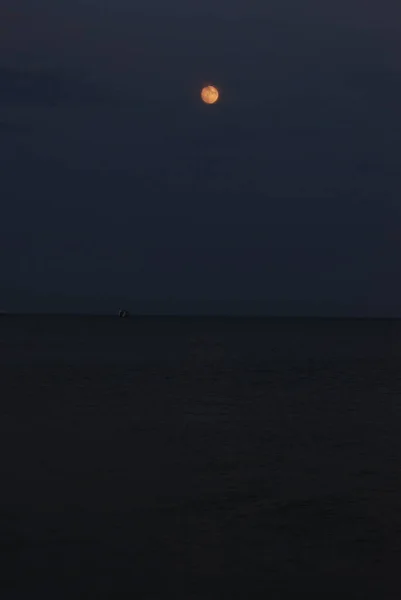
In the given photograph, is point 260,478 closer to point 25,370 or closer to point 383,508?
point 383,508

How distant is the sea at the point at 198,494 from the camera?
533 inches

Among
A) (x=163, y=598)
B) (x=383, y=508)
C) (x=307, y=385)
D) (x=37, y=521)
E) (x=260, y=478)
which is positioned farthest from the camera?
(x=307, y=385)

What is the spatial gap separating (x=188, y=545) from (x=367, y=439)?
15492mm

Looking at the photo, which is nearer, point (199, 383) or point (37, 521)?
point (37, 521)

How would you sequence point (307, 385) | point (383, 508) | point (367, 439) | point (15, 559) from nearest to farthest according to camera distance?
point (15, 559), point (383, 508), point (367, 439), point (307, 385)

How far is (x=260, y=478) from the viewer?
71.3ft

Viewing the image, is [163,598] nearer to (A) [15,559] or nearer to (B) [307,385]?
(A) [15,559]

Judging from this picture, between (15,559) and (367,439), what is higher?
(367,439)

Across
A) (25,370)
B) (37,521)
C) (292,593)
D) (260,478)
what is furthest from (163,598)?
(25,370)

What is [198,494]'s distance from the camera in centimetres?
1962

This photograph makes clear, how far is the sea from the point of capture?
44.4ft

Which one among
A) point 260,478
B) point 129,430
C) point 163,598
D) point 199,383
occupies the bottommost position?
point 163,598

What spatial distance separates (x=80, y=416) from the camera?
33.9 meters

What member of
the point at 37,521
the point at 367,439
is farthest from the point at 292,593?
the point at 367,439
